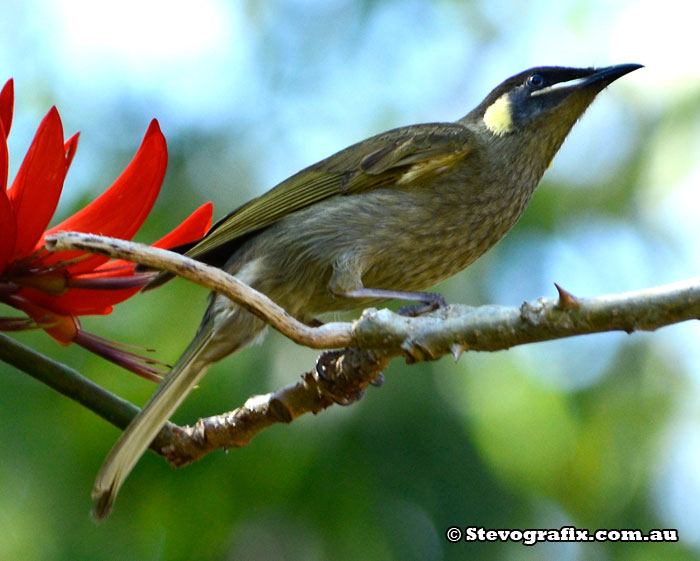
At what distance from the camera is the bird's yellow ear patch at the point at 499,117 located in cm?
394

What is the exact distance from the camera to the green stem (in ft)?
5.71

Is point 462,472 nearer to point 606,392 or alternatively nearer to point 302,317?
point 606,392

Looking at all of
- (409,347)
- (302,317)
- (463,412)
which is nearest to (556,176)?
(463,412)

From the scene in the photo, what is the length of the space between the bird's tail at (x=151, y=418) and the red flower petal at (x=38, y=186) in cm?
51

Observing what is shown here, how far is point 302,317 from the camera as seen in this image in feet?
11.9

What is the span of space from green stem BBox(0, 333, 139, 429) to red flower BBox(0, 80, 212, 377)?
0.15 metres

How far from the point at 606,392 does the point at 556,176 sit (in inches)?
61.6

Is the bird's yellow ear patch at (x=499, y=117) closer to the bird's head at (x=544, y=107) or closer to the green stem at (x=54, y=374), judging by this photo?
the bird's head at (x=544, y=107)

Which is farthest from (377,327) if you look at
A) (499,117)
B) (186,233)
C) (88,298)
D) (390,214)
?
(499,117)

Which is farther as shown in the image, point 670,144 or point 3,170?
point 670,144

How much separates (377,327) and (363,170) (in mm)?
1999

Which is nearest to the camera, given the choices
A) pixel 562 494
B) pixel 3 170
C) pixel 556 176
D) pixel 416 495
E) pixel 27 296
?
pixel 3 170

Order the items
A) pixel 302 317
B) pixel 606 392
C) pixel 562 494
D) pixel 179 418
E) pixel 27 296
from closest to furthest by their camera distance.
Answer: pixel 27 296 → pixel 302 317 → pixel 179 418 → pixel 562 494 → pixel 606 392

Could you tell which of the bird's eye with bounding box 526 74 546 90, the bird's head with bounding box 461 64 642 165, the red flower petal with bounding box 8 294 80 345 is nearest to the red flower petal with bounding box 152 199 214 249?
the red flower petal with bounding box 8 294 80 345
